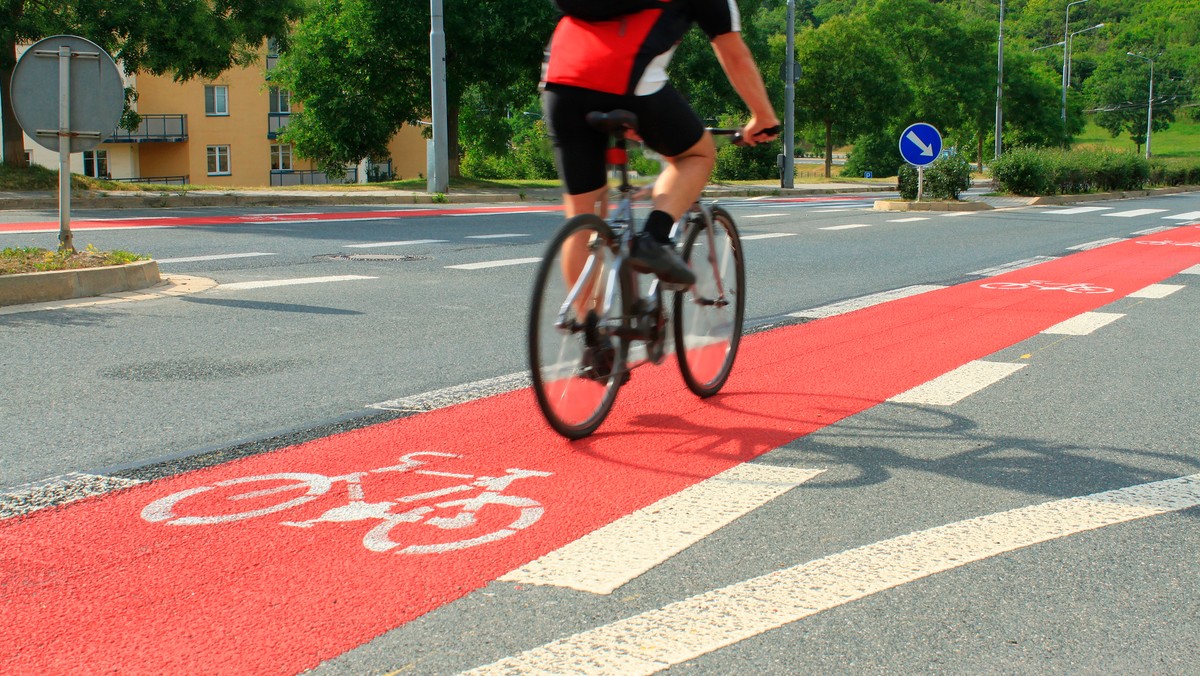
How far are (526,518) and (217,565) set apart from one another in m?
0.85

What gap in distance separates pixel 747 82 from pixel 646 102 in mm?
528

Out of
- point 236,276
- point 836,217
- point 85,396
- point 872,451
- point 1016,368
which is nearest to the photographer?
point 872,451

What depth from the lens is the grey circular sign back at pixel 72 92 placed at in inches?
361

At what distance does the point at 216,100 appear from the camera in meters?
64.2

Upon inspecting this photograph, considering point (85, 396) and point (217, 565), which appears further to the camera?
point (85, 396)

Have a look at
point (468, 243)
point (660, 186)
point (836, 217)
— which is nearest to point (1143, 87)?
point (836, 217)

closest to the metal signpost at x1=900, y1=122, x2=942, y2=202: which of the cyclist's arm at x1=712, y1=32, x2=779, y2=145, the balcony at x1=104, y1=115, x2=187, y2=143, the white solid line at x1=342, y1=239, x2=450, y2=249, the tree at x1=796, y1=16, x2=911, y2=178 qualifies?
the white solid line at x1=342, y1=239, x2=450, y2=249

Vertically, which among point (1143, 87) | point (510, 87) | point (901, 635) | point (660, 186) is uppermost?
point (1143, 87)

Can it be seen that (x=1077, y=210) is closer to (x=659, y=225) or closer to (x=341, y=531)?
(x=659, y=225)

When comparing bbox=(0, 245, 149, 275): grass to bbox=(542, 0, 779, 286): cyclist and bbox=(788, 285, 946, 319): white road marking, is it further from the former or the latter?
bbox=(542, 0, 779, 286): cyclist

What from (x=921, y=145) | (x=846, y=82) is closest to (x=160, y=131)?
(x=846, y=82)

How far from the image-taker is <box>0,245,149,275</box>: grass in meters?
8.33

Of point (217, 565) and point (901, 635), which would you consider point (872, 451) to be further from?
point (217, 565)

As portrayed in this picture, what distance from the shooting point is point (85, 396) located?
5.23 meters
